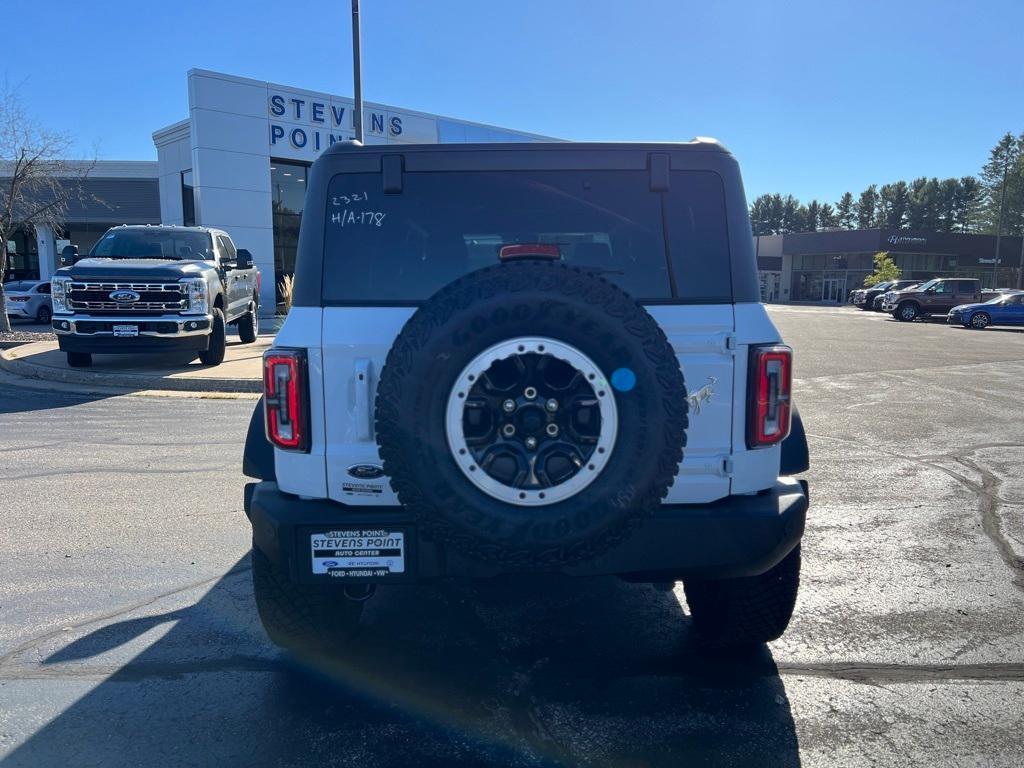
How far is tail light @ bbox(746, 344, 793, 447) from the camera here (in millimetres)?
2789

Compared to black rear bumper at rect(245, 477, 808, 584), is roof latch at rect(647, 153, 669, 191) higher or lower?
higher

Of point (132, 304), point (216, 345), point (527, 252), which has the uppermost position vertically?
point (527, 252)

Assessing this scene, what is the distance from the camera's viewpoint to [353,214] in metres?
2.95

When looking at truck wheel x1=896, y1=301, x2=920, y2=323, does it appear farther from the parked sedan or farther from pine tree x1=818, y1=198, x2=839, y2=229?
pine tree x1=818, y1=198, x2=839, y2=229

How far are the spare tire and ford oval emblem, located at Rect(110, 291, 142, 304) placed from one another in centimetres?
943

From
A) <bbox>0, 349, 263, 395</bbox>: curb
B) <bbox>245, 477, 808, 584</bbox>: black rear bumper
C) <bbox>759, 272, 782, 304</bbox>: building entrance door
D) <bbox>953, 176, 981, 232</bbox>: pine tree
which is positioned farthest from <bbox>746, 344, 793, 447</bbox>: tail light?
<bbox>953, 176, 981, 232</bbox>: pine tree

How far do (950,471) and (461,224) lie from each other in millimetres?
5660

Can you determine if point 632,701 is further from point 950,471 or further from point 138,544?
point 950,471

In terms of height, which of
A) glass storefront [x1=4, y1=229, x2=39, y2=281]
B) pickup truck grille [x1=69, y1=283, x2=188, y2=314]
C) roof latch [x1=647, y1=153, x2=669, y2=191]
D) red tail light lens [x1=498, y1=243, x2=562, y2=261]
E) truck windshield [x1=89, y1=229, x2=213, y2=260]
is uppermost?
glass storefront [x1=4, y1=229, x2=39, y2=281]

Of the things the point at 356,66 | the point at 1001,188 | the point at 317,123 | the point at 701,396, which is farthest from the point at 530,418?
the point at 1001,188

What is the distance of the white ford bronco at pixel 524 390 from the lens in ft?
7.95

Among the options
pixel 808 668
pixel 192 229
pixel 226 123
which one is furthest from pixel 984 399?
pixel 226 123

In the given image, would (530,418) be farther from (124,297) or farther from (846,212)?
(846,212)

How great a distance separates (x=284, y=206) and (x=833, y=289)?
55.0 m
